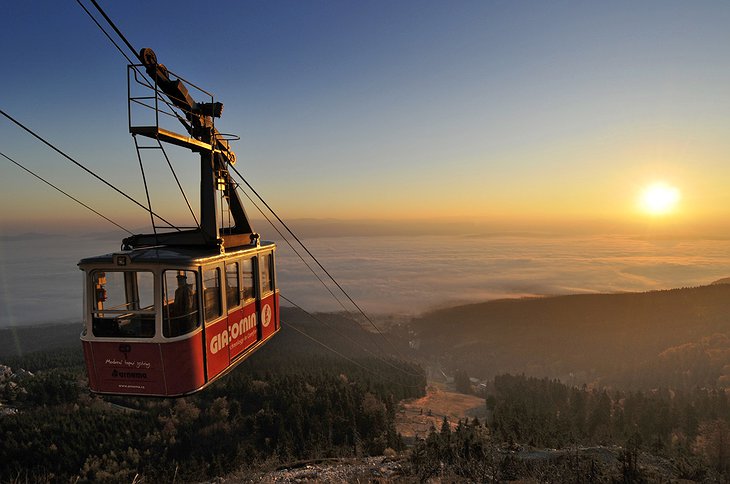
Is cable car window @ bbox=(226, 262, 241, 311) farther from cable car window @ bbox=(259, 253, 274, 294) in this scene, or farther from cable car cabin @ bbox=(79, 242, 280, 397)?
cable car window @ bbox=(259, 253, 274, 294)

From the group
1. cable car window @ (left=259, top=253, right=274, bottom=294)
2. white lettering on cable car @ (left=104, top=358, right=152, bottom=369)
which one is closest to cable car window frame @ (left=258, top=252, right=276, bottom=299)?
cable car window @ (left=259, top=253, right=274, bottom=294)

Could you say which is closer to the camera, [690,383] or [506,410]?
[506,410]

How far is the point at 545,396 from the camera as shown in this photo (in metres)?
135

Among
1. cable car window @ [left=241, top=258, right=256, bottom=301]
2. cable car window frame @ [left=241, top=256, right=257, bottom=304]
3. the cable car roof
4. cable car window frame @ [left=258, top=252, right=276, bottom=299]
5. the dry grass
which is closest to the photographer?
the cable car roof

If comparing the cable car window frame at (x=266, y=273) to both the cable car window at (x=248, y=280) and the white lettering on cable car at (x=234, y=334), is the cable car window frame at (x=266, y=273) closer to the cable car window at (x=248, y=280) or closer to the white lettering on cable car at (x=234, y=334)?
the cable car window at (x=248, y=280)

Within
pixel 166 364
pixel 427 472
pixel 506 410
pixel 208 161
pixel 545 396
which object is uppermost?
pixel 208 161

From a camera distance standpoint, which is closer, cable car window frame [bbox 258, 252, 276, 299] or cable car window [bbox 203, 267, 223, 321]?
cable car window [bbox 203, 267, 223, 321]

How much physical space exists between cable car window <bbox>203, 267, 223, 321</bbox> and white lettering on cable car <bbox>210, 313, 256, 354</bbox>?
2.02ft

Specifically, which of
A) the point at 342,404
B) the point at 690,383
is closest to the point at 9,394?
the point at 342,404

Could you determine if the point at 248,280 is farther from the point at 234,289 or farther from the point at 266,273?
the point at 266,273

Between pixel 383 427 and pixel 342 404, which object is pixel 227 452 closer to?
pixel 342 404

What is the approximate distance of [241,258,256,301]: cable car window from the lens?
1359 cm

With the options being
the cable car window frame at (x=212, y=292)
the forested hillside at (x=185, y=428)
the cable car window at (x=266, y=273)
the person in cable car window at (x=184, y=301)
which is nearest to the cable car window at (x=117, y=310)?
the person in cable car window at (x=184, y=301)

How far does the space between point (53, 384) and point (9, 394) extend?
8.65 metres
